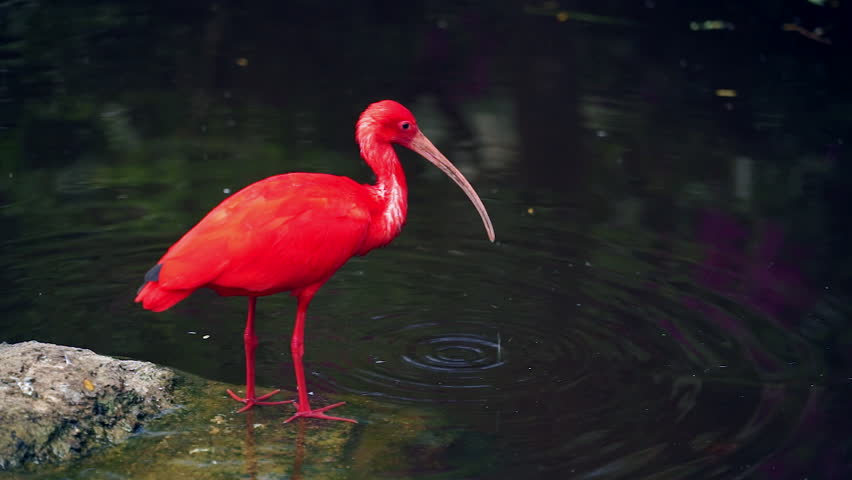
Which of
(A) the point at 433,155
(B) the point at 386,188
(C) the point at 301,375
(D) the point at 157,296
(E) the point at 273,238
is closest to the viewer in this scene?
(D) the point at 157,296

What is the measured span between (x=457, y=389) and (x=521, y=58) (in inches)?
260

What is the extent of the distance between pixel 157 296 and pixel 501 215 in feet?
11.0

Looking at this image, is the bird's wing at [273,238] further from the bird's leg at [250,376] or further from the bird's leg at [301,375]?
the bird's leg at [250,376]

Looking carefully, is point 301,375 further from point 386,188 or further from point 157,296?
point 386,188

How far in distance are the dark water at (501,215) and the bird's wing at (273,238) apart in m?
0.64

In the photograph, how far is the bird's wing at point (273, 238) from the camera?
4.64m

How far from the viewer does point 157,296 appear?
4.56 metres

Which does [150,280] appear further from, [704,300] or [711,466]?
[704,300]

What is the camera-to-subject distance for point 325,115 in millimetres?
9492

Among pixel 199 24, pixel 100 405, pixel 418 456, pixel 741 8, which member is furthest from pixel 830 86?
pixel 100 405

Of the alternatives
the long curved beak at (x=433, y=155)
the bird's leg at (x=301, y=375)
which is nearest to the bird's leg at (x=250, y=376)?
the bird's leg at (x=301, y=375)

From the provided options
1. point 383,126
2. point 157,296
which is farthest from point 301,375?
point 383,126

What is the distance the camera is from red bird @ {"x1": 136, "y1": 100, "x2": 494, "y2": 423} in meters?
4.61

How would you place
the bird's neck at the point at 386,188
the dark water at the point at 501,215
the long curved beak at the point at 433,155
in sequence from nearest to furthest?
1. the dark water at the point at 501,215
2. the bird's neck at the point at 386,188
3. the long curved beak at the point at 433,155
